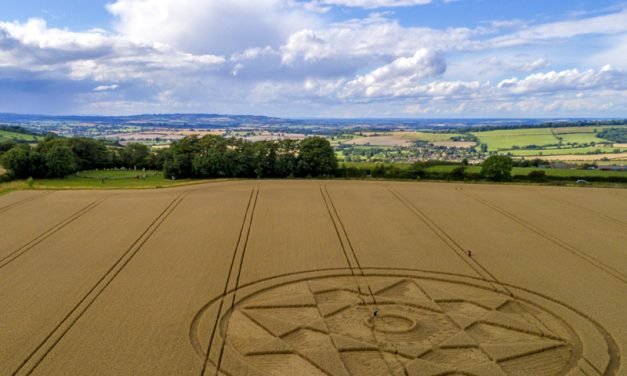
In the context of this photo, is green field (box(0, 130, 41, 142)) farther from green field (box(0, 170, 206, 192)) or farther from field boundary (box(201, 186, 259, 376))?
field boundary (box(201, 186, 259, 376))

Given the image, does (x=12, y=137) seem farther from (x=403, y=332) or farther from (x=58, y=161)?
(x=403, y=332)

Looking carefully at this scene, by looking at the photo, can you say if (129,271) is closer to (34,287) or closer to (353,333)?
(34,287)

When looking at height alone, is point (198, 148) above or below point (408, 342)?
above

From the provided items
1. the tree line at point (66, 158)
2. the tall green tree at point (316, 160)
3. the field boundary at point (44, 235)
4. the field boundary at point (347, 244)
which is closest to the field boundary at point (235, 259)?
the field boundary at point (347, 244)

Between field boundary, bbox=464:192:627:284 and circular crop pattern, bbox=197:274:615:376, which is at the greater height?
field boundary, bbox=464:192:627:284

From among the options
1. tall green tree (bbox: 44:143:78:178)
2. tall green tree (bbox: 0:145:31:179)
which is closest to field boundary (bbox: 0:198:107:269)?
tall green tree (bbox: 44:143:78:178)

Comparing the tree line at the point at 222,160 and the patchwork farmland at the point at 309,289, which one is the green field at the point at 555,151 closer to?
the tree line at the point at 222,160

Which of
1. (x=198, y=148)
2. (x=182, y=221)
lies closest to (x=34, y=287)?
(x=182, y=221)
